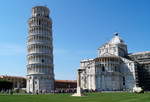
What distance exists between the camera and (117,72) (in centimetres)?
8631

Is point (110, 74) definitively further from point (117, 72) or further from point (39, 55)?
point (39, 55)

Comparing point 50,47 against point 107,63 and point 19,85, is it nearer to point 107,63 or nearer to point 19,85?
point 107,63

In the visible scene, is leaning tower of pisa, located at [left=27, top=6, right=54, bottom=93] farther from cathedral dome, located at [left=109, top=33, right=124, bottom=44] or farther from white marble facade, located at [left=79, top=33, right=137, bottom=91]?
cathedral dome, located at [left=109, top=33, right=124, bottom=44]

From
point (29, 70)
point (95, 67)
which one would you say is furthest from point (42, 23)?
point (95, 67)

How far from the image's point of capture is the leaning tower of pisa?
82812mm

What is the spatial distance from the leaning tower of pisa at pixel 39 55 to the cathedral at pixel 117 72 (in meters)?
12.7

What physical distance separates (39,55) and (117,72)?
87.9 ft

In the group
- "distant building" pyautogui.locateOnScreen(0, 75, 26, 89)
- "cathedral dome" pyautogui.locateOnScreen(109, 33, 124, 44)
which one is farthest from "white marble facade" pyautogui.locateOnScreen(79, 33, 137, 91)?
"distant building" pyautogui.locateOnScreen(0, 75, 26, 89)

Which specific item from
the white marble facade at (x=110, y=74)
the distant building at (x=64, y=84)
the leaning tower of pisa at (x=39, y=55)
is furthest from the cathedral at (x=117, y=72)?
the distant building at (x=64, y=84)

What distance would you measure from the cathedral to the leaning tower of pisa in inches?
499

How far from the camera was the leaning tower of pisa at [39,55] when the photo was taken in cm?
8281

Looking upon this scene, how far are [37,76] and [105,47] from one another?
105ft

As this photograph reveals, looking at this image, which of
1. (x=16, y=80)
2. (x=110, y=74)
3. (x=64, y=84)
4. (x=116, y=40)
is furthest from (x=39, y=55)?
(x=64, y=84)

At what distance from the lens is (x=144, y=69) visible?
91.9 metres
